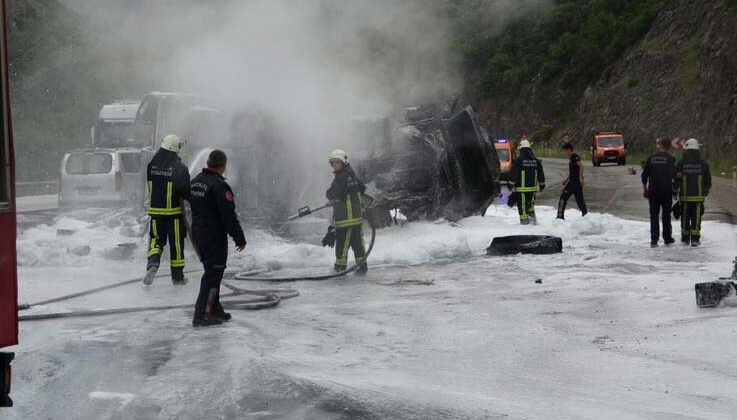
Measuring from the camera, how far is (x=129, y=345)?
7559 millimetres

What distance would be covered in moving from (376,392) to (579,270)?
644 cm

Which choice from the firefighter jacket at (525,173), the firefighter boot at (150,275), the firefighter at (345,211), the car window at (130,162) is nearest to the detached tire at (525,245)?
the firefighter at (345,211)

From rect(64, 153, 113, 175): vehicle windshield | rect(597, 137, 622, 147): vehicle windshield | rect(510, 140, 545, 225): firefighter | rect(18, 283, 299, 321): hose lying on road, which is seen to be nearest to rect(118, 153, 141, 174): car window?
rect(64, 153, 113, 175): vehicle windshield

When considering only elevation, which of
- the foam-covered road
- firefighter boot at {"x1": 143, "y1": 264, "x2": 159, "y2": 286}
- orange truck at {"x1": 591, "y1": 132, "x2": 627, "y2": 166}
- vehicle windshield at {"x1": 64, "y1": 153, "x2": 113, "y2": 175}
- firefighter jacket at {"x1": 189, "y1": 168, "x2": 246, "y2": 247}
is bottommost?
the foam-covered road

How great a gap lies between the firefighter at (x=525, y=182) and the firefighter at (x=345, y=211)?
630 centimetres

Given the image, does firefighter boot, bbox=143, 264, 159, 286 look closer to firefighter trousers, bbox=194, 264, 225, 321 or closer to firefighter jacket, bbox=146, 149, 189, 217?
firefighter jacket, bbox=146, 149, 189, 217

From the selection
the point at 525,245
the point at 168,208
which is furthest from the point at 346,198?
the point at 525,245

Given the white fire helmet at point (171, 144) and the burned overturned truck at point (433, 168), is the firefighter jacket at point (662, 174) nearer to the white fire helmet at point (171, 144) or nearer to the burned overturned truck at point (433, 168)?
the burned overturned truck at point (433, 168)

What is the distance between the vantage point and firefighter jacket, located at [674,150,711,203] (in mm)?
14328

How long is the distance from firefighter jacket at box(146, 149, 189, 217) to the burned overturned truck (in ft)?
18.6

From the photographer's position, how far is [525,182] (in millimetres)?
17812

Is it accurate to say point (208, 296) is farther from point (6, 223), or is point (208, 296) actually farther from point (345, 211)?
point (6, 223)

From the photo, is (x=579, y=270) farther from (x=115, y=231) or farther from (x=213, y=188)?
(x=115, y=231)

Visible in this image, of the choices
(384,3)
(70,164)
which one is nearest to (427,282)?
(384,3)
